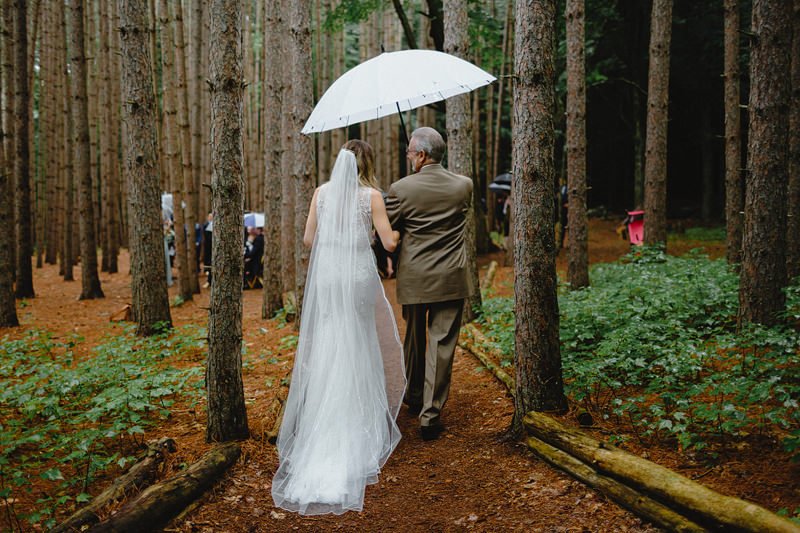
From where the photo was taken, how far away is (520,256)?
14.5 feet

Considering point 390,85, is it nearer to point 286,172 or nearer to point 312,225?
point 312,225

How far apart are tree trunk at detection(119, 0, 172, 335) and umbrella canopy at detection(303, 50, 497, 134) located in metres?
3.90

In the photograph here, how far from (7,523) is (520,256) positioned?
3.62 m

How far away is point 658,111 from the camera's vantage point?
35.8 ft

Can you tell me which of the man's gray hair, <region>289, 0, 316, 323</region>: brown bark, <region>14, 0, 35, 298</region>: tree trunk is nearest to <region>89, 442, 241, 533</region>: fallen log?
the man's gray hair

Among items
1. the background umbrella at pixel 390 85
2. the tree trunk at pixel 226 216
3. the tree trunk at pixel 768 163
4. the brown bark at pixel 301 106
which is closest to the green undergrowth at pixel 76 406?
the tree trunk at pixel 226 216

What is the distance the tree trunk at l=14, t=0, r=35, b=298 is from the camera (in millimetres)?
10508

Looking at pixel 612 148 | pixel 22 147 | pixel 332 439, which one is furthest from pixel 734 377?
pixel 612 148

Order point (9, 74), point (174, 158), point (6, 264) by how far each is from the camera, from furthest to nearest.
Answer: point (174, 158) < point (9, 74) < point (6, 264)

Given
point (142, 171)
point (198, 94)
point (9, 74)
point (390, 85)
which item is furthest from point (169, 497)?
point (198, 94)

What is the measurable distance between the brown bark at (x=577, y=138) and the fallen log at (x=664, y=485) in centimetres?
600

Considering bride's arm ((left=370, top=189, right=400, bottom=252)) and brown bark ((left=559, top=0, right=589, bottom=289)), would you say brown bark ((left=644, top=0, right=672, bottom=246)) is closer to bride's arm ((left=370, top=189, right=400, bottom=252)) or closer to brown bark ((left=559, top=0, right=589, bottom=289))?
→ brown bark ((left=559, top=0, right=589, bottom=289))

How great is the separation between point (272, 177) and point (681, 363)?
24.1ft

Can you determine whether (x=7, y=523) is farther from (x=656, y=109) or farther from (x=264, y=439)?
(x=656, y=109)
